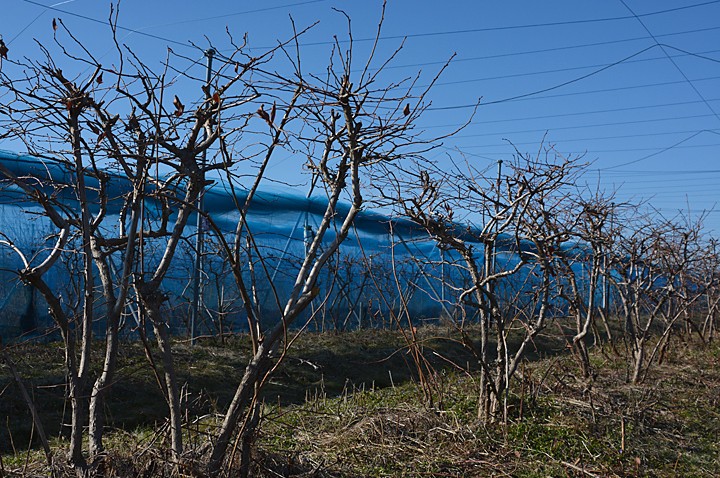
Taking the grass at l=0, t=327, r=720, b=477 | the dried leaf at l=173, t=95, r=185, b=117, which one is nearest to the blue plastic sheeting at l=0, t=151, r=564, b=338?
the grass at l=0, t=327, r=720, b=477

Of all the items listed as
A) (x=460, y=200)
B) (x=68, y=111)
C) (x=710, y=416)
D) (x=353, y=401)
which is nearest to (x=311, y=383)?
(x=353, y=401)

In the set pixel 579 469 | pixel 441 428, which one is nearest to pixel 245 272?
pixel 441 428

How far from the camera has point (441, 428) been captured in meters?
4.47

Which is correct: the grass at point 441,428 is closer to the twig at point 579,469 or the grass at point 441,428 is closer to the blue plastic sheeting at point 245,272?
the twig at point 579,469

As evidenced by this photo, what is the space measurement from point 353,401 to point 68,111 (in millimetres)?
3321

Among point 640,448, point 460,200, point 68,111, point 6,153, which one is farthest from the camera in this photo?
point 6,153

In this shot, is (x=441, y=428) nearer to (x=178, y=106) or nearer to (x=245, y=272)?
(x=178, y=106)

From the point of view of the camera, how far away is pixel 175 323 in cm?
1072

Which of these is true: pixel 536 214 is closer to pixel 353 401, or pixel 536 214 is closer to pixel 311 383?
pixel 353 401

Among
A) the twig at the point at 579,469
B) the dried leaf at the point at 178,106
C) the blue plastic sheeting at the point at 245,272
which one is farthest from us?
the blue plastic sheeting at the point at 245,272

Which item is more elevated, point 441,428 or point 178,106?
point 178,106

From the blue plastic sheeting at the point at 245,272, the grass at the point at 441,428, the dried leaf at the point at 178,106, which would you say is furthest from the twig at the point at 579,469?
the blue plastic sheeting at the point at 245,272

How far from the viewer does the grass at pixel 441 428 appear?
3.80 metres

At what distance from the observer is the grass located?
3.80 metres
